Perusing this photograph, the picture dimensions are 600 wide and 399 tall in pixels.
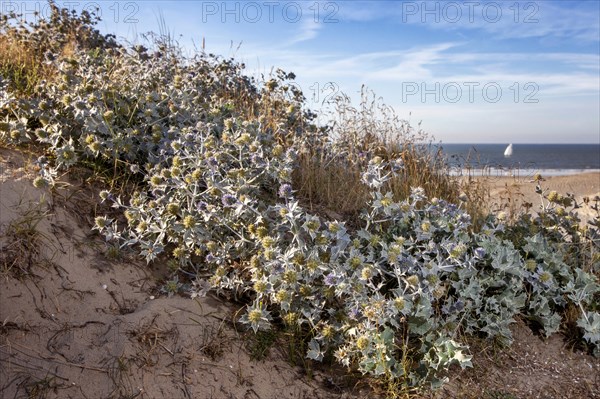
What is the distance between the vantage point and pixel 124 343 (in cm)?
333

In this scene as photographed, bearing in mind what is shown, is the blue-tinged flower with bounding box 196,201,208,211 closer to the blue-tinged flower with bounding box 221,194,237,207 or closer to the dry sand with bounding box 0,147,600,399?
the blue-tinged flower with bounding box 221,194,237,207

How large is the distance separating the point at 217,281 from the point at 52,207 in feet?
4.89

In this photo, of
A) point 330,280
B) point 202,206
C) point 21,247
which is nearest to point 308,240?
point 330,280

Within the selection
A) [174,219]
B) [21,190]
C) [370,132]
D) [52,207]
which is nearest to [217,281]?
[174,219]

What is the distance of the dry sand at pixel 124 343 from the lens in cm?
318

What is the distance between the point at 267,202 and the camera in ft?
15.1

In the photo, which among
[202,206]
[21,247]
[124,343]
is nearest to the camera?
[124,343]

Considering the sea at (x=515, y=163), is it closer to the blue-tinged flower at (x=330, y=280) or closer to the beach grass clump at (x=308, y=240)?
the beach grass clump at (x=308, y=240)

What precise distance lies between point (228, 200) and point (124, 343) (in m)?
1.14

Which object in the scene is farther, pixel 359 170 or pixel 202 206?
pixel 359 170

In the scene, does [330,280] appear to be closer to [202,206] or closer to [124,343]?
[202,206]

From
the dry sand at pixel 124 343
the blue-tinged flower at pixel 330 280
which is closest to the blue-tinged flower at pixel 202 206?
the dry sand at pixel 124 343

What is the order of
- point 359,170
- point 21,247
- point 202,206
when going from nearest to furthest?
point 21,247, point 202,206, point 359,170

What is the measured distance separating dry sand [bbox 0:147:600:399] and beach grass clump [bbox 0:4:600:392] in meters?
0.16
